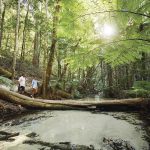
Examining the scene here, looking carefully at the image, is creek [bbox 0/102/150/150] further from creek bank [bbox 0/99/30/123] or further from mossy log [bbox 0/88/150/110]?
creek bank [bbox 0/99/30/123]

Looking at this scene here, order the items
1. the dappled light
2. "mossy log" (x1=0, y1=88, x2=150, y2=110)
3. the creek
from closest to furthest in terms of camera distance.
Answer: the dappled light < the creek < "mossy log" (x1=0, y1=88, x2=150, y2=110)

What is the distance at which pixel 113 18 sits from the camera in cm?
579

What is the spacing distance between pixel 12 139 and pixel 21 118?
10.7 feet

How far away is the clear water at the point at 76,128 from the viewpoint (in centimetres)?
694

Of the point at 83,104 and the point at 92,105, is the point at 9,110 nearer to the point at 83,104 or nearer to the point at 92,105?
the point at 83,104

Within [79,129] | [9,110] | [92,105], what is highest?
[92,105]

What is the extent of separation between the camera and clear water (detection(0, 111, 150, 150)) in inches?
273

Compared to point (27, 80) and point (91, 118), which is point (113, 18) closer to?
point (91, 118)

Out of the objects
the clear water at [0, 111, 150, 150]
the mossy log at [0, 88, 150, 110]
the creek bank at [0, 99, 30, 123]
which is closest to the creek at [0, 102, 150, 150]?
the clear water at [0, 111, 150, 150]

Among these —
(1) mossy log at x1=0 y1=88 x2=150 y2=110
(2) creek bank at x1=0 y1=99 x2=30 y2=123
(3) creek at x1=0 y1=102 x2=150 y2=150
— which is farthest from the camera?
(1) mossy log at x1=0 y1=88 x2=150 y2=110

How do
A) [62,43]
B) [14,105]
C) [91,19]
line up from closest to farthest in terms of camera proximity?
[91,19], [14,105], [62,43]

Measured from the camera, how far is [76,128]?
8.43m

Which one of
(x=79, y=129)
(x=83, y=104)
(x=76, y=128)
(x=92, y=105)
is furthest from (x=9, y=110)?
(x=79, y=129)

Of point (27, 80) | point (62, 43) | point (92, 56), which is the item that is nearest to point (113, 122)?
point (92, 56)
